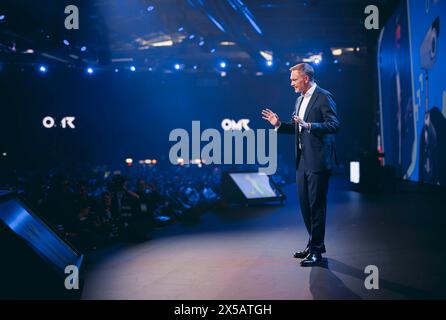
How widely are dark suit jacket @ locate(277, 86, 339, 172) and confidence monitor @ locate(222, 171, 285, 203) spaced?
4.89m

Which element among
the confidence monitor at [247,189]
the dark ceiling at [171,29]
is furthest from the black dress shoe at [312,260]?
the dark ceiling at [171,29]

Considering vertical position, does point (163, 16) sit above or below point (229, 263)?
above

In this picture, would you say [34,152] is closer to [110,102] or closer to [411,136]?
[110,102]

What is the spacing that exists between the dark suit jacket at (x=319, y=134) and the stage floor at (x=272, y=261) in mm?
852

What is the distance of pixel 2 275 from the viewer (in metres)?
2.76

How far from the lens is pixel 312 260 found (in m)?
3.77

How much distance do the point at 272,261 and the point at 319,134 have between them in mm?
1165

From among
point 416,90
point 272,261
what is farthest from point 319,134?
point 416,90

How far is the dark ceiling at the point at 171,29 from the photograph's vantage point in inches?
452

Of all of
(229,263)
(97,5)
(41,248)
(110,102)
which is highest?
(97,5)

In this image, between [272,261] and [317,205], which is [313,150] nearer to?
[317,205]

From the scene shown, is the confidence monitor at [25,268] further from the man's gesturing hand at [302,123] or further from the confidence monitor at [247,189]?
the confidence monitor at [247,189]

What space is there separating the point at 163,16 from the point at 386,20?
7.55 meters
